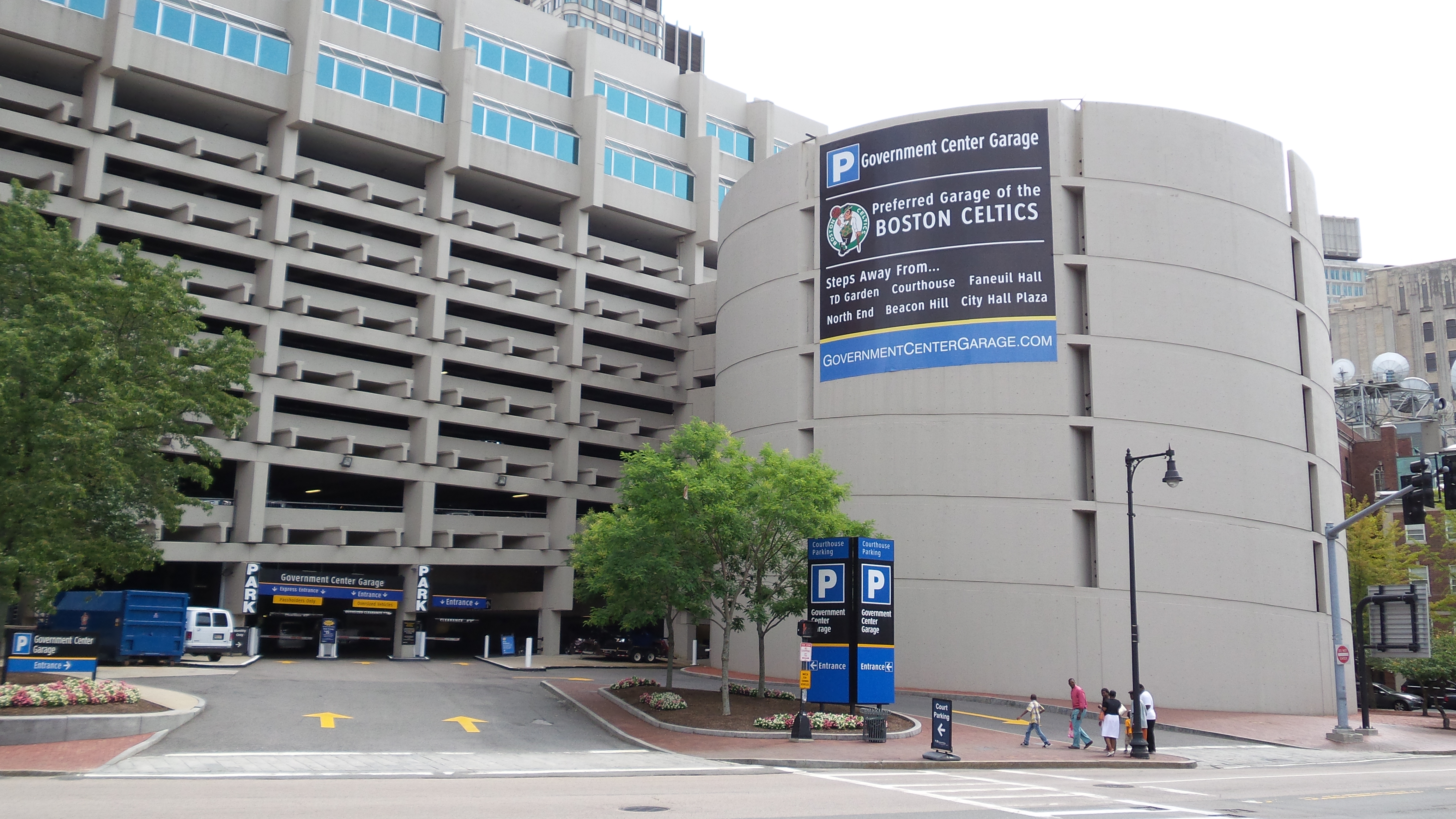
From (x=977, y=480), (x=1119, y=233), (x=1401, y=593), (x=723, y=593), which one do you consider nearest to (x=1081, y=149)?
(x=1119, y=233)

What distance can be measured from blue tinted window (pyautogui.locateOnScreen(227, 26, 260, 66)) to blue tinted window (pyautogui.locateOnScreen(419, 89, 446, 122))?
851cm

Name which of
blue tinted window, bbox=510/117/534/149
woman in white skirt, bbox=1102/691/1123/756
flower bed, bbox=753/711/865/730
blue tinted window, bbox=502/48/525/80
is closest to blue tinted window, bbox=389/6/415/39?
blue tinted window, bbox=502/48/525/80

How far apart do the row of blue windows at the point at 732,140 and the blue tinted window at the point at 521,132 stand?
1402 cm

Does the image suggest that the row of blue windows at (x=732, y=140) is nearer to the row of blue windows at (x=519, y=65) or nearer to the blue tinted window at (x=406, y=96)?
the row of blue windows at (x=519, y=65)

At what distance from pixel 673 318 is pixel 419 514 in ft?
68.3

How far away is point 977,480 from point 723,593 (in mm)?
15013

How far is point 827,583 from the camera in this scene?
3022 centimetres

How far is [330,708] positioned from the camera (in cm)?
3002

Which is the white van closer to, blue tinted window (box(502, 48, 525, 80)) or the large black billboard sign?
the large black billboard sign

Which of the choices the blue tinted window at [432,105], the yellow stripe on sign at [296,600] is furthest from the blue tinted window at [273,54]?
the yellow stripe on sign at [296,600]

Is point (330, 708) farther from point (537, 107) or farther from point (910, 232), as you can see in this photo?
point (537, 107)

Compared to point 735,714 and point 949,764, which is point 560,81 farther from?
point 949,764

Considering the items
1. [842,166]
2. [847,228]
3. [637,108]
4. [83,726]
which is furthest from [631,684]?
[637,108]

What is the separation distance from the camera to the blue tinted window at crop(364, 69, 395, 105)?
57.3 metres
